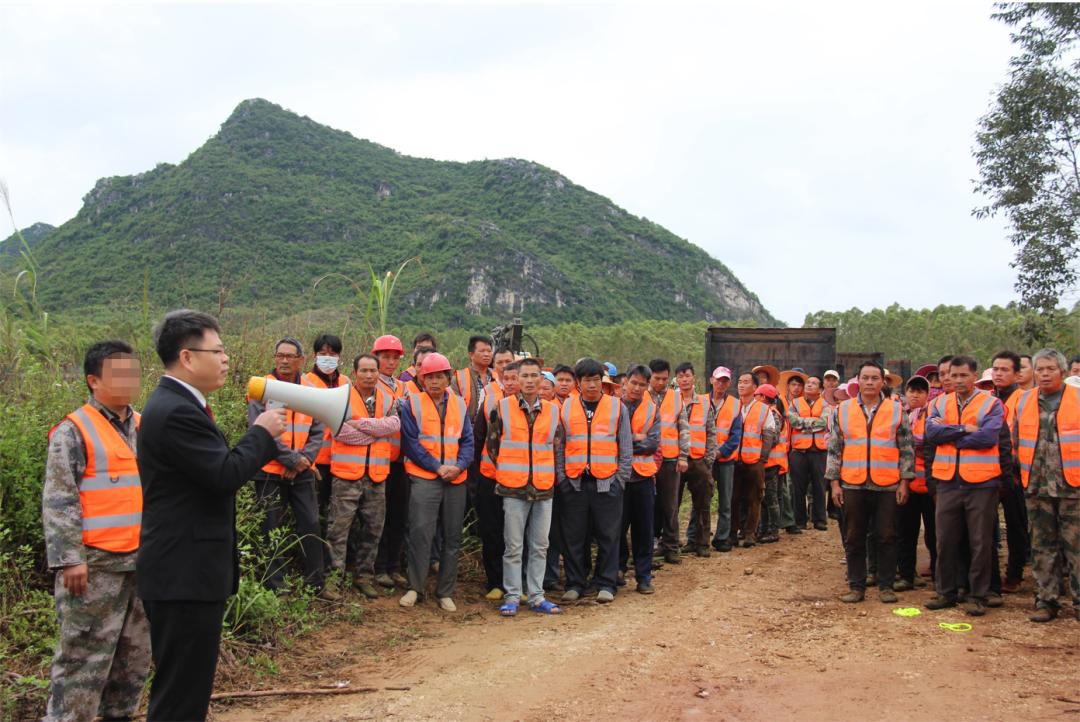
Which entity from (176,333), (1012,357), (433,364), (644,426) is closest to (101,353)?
(176,333)

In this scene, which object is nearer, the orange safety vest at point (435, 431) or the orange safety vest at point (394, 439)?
the orange safety vest at point (435, 431)

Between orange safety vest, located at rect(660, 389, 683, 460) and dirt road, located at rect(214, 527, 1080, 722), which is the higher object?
orange safety vest, located at rect(660, 389, 683, 460)

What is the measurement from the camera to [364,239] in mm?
46656

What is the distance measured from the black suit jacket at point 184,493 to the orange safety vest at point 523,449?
3901 millimetres

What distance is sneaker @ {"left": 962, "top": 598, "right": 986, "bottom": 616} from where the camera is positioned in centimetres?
657

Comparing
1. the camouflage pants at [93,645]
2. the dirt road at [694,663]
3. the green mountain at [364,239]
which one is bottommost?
the dirt road at [694,663]

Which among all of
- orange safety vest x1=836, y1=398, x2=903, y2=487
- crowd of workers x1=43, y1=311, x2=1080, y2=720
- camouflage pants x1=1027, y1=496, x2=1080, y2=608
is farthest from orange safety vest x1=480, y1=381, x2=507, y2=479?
camouflage pants x1=1027, y1=496, x2=1080, y2=608

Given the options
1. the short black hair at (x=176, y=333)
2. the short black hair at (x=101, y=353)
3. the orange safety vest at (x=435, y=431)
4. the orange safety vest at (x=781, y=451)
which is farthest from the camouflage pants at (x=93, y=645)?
the orange safety vest at (x=781, y=451)

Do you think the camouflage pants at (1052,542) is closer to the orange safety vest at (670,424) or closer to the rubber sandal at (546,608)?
the orange safety vest at (670,424)

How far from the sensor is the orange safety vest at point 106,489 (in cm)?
392

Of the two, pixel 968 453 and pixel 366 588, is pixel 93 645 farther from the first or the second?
pixel 968 453

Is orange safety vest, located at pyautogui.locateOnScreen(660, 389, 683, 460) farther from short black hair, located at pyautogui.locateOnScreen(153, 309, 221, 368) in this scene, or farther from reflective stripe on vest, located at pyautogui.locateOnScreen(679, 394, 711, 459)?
short black hair, located at pyautogui.locateOnScreen(153, 309, 221, 368)

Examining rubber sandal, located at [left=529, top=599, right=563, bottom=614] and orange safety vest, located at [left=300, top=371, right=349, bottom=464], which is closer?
orange safety vest, located at [left=300, top=371, right=349, bottom=464]

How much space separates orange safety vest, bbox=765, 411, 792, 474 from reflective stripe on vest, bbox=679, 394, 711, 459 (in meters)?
1.30
